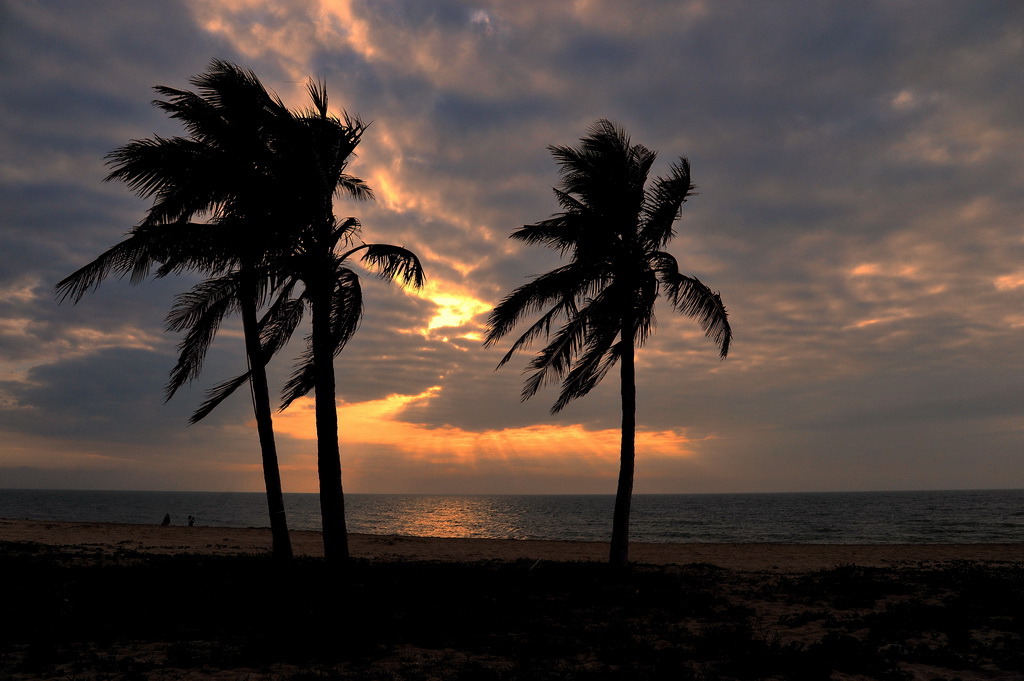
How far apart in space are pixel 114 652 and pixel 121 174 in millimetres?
8869

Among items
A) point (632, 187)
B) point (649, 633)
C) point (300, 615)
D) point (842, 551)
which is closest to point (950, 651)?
point (649, 633)

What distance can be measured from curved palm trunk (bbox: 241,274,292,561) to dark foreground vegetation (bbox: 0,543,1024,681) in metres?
0.85

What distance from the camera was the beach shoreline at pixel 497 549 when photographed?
877 inches

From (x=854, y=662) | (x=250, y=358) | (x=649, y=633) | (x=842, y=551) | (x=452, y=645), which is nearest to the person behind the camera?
(x=854, y=662)

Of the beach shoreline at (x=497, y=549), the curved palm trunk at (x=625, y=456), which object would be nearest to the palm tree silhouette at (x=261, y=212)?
the curved palm trunk at (x=625, y=456)

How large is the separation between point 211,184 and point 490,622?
1004 centimetres

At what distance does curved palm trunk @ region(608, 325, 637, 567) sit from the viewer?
1531 centimetres

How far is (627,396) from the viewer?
1575 cm

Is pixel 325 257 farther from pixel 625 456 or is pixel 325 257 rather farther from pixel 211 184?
pixel 625 456

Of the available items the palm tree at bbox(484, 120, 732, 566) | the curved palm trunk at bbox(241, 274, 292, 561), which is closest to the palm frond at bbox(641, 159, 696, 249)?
the palm tree at bbox(484, 120, 732, 566)

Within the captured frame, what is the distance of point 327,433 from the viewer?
12.0 meters

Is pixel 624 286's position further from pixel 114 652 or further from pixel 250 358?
pixel 114 652

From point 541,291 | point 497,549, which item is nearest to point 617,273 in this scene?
point 541,291

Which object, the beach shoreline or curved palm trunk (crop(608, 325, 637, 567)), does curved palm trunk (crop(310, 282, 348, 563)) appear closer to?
curved palm trunk (crop(608, 325, 637, 567))
